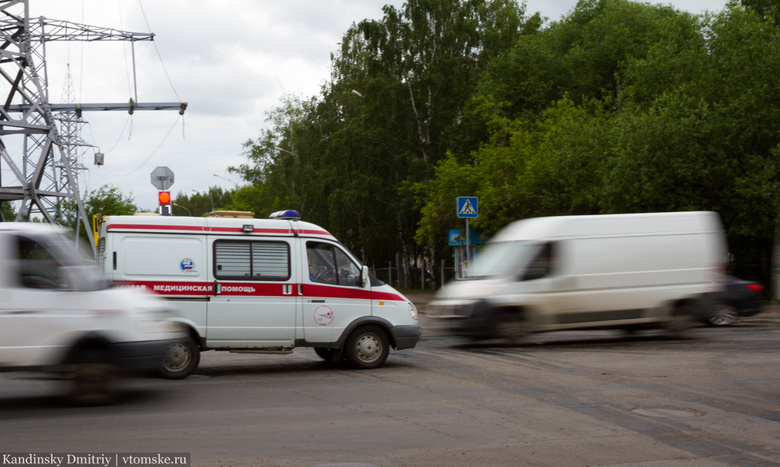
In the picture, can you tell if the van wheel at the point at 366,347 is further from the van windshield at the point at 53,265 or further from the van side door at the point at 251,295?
the van windshield at the point at 53,265

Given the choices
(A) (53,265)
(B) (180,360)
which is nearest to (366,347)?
(B) (180,360)

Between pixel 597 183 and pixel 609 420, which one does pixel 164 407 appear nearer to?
pixel 609 420

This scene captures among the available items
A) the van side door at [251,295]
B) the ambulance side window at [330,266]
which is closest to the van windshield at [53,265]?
the van side door at [251,295]

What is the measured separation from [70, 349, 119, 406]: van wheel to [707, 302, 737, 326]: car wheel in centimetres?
1288

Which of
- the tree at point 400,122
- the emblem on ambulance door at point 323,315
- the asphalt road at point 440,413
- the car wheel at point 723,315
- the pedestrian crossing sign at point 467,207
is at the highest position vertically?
the tree at point 400,122

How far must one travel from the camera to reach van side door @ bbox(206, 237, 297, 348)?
11211 mm

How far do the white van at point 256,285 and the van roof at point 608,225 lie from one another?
3.79 m

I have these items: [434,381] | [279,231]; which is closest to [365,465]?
[434,381]

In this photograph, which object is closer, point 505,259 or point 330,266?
point 330,266

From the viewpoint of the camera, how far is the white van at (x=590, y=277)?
47.4 ft

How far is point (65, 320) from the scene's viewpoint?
28.7 feet

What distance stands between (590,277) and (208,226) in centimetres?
701

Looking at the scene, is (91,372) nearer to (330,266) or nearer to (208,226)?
(208,226)

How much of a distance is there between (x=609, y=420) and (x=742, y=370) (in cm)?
430
